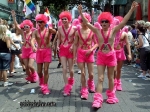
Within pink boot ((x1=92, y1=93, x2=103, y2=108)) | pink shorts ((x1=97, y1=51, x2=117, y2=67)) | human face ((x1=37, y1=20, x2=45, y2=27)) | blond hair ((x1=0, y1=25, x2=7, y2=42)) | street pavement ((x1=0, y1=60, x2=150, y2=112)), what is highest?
human face ((x1=37, y1=20, x2=45, y2=27))

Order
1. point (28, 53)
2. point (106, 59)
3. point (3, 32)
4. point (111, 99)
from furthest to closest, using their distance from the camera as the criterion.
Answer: point (28, 53) < point (3, 32) < point (111, 99) < point (106, 59)

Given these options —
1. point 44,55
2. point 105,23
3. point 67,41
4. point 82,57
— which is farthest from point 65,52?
point 105,23

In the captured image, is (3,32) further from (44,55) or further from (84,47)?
(84,47)

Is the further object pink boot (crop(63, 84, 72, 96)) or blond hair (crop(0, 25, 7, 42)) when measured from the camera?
blond hair (crop(0, 25, 7, 42))

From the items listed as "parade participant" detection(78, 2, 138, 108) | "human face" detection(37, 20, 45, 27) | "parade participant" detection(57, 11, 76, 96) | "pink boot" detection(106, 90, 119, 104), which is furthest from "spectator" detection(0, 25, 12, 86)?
"pink boot" detection(106, 90, 119, 104)

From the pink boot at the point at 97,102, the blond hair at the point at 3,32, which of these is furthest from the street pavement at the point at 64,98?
the blond hair at the point at 3,32

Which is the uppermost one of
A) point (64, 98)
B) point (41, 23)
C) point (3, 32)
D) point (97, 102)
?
point (41, 23)

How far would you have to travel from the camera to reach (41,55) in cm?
756

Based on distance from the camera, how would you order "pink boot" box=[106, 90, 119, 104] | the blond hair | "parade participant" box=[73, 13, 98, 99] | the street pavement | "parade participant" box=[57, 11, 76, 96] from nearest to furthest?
the street pavement → "pink boot" box=[106, 90, 119, 104] → "parade participant" box=[73, 13, 98, 99] → "parade participant" box=[57, 11, 76, 96] → the blond hair

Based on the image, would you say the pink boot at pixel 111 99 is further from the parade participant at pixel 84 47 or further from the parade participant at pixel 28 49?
the parade participant at pixel 28 49

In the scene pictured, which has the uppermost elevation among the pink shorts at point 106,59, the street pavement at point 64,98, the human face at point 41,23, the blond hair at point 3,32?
the human face at point 41,23

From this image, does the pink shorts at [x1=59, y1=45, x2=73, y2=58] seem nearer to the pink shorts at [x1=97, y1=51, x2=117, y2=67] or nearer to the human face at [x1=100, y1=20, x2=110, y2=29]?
the pink shorts at [x1=97, y1=51, x2=117, y2=67]

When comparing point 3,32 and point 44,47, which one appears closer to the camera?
point 44,47

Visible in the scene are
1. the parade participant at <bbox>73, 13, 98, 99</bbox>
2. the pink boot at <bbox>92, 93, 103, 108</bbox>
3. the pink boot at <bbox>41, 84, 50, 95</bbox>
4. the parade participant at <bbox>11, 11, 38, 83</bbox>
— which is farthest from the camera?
the parade participant at <bbox>11, 11, 38, 83</bbox>
